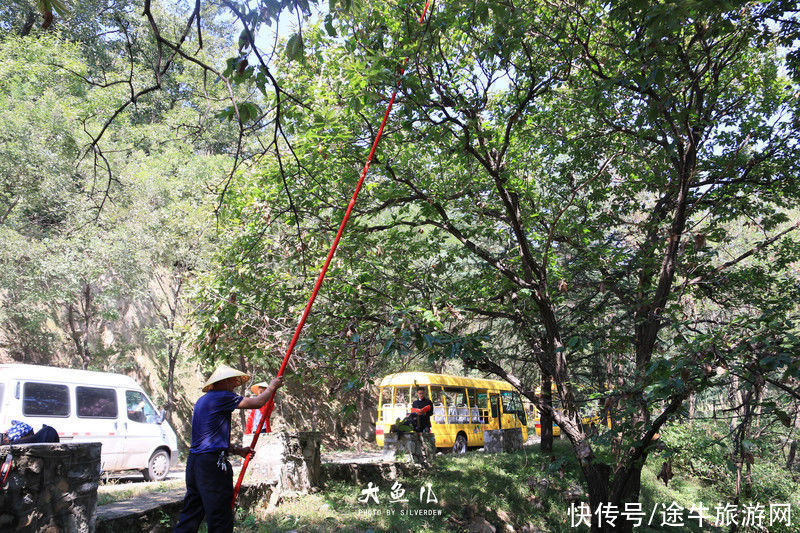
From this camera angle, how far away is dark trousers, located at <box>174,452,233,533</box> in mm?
3852

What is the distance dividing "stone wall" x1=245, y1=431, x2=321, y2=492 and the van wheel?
3.31 meters

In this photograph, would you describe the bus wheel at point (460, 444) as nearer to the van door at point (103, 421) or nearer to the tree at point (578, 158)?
the tree at point (578, 158)

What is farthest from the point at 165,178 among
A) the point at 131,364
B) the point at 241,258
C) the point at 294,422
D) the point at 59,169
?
the point at 241,258

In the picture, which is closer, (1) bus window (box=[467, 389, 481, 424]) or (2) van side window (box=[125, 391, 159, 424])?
(2) van side window (box=[125, 391, 159, 424])

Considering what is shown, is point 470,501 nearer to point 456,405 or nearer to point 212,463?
point 212,463

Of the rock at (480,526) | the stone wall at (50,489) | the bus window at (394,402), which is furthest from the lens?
the bus window at (394,402)

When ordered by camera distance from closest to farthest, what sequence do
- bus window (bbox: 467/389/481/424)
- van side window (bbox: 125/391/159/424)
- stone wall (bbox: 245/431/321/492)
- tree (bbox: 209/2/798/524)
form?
tree (bbox: 209/2/798/524), stone wall (bbox: 245/431/321/492), van side window (bbox: 125/391/159/424), bus window (bbox: 467/389/481/424)

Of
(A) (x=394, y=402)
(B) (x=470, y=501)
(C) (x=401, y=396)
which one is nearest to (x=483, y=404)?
(C) (x=401, y=396)

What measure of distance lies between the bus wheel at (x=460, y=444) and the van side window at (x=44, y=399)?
11.0 metres

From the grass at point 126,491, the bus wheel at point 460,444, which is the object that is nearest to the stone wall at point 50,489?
the grass at point 126,491

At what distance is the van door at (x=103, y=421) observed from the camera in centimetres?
919

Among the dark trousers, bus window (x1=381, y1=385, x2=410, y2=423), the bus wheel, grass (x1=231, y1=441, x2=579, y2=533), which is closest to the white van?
grass (x1=231, y1=441, x2=579, y2=533)

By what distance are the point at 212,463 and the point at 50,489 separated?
4.18 ft

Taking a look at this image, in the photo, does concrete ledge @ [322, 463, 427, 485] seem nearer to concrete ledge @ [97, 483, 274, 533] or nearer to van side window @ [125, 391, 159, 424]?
concrete ledge @ [97, 483, 274, 533]
